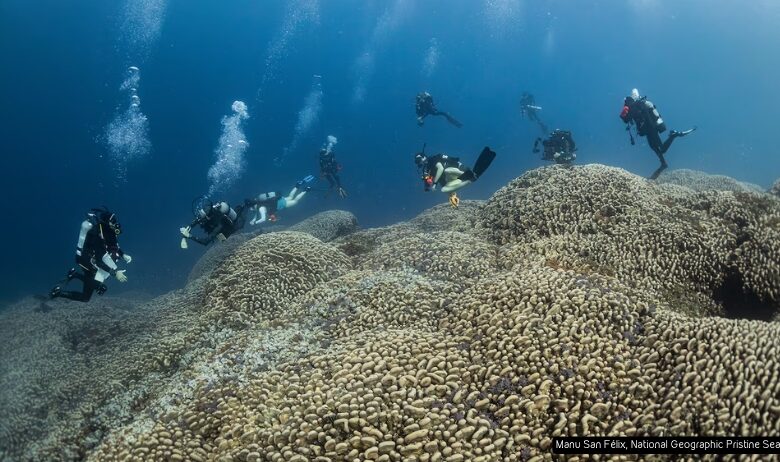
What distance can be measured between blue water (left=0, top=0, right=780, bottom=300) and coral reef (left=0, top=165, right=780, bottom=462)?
92.2 ft

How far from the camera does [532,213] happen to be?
7359mm

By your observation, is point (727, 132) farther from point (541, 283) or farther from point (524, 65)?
point (541, 283)

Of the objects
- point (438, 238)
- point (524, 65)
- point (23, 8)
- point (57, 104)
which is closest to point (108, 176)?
point (57, 104)

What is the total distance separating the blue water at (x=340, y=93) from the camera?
6644 centimetres

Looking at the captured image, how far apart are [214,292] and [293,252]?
1430 millimetres

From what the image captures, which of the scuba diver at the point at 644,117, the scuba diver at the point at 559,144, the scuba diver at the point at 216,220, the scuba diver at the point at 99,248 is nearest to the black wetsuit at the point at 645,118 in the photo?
the scuba diver at the point at 644,117

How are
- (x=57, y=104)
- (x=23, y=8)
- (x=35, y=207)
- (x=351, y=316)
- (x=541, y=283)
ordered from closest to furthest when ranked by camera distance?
(x=541, y=283) < (x=351, y=316) < (x=23, y=8) < (x=35, y=207) < (x=57, y=104)

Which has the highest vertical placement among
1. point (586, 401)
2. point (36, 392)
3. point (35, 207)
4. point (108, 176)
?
point (108, 176)

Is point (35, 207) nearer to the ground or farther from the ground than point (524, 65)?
nearer to the ground

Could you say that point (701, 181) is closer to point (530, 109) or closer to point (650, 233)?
point (650, 233)

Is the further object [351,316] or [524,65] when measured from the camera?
[524,65]
